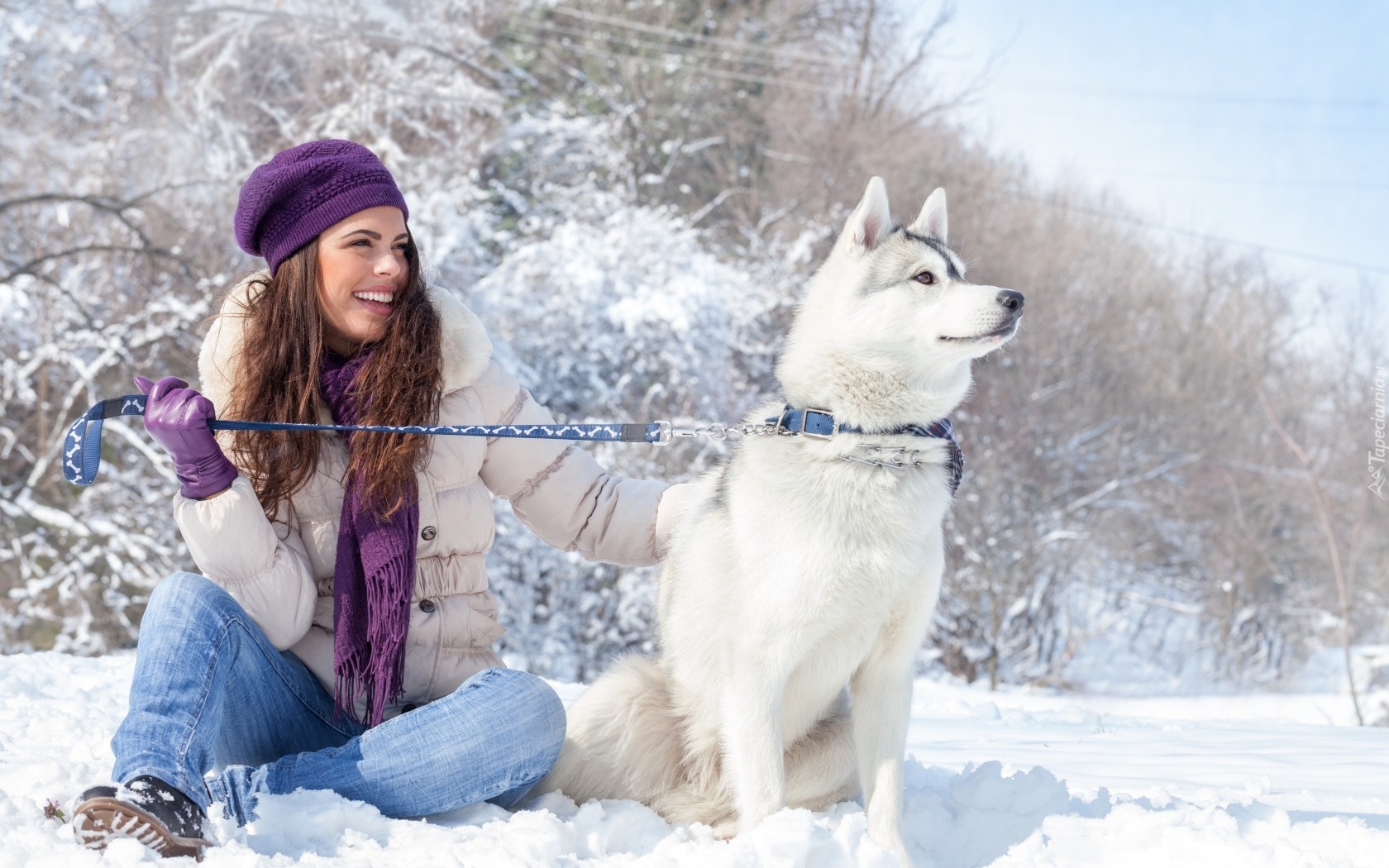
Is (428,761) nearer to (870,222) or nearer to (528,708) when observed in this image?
(528,708)

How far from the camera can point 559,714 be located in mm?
2299

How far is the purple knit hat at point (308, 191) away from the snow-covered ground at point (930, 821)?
1.25 metres

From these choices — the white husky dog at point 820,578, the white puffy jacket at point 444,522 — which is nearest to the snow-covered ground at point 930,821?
the white husky dog at point 820,578

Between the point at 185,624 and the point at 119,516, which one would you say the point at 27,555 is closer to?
the point at 119,516

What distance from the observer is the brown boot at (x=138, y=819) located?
1721mm

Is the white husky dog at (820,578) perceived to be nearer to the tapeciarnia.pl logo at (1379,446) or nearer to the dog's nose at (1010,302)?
the dog's nose at (1010,302)

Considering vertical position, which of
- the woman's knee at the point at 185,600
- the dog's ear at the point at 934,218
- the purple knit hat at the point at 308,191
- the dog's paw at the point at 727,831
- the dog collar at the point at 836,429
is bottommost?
the dog's paw at the point at 727,831

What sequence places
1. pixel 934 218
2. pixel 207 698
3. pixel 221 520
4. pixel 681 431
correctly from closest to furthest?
pixel 207 698 < pixel 221 520 < pixel 681 431 < pixel 934 218

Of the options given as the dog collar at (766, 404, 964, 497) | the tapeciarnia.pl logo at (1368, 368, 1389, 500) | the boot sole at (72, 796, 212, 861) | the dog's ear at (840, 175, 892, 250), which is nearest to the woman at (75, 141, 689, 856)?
the boot sole at (72, 796, 212, 861)

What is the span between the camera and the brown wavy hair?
92.1 inches

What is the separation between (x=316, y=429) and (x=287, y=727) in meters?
0.66

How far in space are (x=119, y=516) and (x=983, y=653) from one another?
783 cm

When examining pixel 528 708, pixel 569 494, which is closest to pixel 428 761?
pixel 528 708

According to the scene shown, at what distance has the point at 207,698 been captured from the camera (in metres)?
2.01
